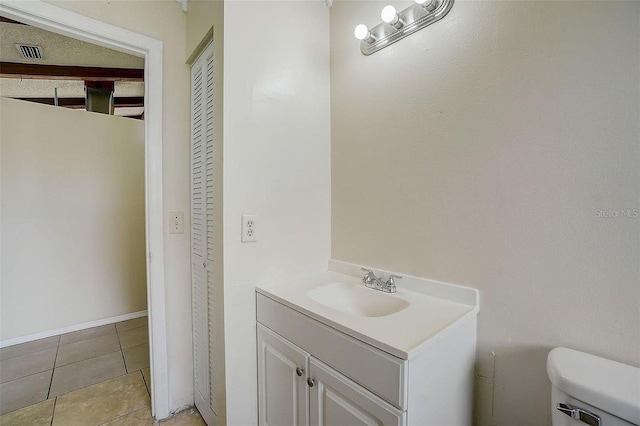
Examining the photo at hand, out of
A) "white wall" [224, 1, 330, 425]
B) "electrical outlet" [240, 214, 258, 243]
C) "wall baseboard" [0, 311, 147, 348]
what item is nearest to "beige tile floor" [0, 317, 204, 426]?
"wall baseboard" [0, 311, 147, 348]

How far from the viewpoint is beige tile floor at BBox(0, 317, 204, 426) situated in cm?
156

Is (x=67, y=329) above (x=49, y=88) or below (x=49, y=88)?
below

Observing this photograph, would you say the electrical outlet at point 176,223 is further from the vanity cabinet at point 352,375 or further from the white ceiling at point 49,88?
the white ceiling at point 49,88

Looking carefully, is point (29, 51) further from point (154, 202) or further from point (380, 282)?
point (380, 282)

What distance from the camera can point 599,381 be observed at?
0.70m

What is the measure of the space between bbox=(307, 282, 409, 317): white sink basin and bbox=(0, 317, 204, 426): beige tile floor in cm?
107

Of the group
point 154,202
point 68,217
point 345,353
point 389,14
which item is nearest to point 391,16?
point 389,14

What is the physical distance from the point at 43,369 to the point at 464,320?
9.38 feet

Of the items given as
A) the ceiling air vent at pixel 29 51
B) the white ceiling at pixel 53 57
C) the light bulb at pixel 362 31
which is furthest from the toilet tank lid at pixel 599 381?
the ceiling air vent at pixel 29 51

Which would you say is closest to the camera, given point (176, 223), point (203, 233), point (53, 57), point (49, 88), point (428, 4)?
point (428, 4)

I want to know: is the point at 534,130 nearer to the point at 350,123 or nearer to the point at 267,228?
the point at 350,123

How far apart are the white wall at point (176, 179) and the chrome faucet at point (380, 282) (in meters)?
1.09

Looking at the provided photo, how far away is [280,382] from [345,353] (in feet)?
1.53

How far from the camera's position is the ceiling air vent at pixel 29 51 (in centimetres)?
199
